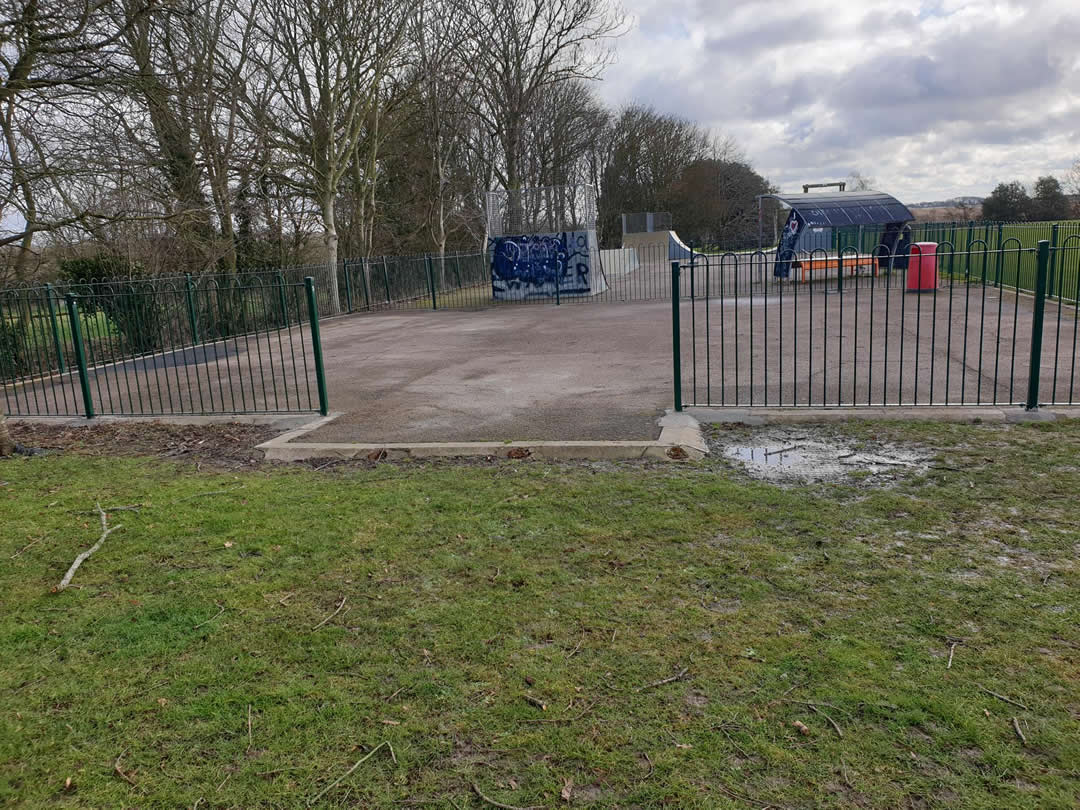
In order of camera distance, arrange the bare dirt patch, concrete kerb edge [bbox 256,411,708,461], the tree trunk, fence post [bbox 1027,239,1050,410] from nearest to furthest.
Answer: concrete kerb edge [bbox 256,411,708,461] < fence post [bbox 1027,239,1050,410] < the bare dirt patch < the tree trunk

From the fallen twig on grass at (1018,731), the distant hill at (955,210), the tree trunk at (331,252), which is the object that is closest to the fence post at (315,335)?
the fallen twig on grass at (1018,731)

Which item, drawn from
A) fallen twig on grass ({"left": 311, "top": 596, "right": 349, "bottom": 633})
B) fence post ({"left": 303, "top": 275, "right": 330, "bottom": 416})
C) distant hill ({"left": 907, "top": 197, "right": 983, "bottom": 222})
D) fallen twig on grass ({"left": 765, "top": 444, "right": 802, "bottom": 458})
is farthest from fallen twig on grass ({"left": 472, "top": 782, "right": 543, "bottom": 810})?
distant hill ({"left": 907, "top": 197, "right": 983, "bottom": 222})

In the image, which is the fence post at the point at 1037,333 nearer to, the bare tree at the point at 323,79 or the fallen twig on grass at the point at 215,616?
the fallen twig on grass at the point at 215,616

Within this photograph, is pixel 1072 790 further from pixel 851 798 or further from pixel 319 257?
pixel 319 257

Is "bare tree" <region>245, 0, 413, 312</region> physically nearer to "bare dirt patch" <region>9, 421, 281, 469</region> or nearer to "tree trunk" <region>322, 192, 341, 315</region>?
"tree trunk" <region>322, 192, 341, 315</region>

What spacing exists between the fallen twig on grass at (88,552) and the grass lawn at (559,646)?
0.23 feet

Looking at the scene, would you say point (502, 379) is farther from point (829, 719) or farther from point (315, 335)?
point (829, 719)

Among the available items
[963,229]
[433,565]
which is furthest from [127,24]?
[963,229]

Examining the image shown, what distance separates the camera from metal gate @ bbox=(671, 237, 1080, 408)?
26.9 feet

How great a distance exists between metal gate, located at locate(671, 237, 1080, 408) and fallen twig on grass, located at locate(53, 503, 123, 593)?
4887mm

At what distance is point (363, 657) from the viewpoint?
3775 mm

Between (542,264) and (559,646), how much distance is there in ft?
74.0

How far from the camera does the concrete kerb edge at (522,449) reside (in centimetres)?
697

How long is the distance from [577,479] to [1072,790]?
403cm
